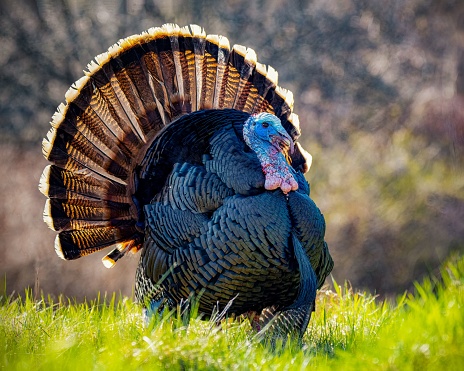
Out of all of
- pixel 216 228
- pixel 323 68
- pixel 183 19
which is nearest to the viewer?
pixel 216 228

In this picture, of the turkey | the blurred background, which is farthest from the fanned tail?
the blurred background

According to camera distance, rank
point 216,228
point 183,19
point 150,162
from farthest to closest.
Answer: point 183,19
point 150,162
point 216,228

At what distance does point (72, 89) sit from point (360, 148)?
5.55 metres

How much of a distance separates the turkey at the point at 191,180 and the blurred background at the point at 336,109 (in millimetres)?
3979

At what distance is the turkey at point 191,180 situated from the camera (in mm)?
4508

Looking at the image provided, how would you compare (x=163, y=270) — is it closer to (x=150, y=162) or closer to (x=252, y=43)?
(x=150, y=162)

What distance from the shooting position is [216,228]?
178 inches

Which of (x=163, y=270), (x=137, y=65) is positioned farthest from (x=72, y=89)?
(x=163, y=270)

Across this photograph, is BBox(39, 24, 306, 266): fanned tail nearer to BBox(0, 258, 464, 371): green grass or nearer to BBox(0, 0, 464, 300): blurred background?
BBox(0, 258, 464, 371): green grass

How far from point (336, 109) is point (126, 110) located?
17.2 feet

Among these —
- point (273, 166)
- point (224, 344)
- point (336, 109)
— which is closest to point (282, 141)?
point (273, 166)

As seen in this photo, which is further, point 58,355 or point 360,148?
point 360,148

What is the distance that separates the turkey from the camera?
14.8ft

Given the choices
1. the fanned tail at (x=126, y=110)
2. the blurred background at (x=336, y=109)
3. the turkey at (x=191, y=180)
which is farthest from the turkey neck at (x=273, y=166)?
the blurred background at (x=336, y=109)
